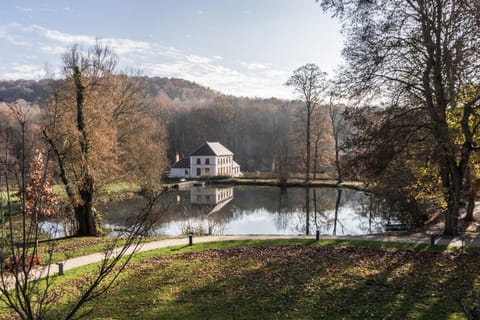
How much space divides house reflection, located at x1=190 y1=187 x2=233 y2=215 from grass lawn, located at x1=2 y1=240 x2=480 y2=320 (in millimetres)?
13542

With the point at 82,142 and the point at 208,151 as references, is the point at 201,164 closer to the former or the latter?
the point at 208,151

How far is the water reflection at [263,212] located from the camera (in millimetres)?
19266

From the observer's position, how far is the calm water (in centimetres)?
1923

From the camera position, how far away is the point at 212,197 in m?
32.2

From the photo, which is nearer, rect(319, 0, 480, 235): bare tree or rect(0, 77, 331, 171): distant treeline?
rect(319, 0, 480, 235): bare tree

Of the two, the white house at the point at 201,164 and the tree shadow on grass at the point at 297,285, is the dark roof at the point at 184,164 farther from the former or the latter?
the tree shadow on grass at the point at 297,285

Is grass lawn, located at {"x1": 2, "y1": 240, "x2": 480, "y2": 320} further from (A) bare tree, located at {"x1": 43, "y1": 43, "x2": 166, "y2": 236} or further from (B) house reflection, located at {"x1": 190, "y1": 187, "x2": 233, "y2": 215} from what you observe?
(B) house reflection, located at {"x1": 190, "y1": 187, "x2": 233, "y2": 215}

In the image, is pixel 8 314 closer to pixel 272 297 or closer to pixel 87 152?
pixel 272 297

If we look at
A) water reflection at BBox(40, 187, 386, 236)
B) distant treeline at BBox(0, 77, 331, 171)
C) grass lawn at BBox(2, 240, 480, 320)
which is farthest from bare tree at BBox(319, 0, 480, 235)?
distant treeline at BBox(0, 77, 331, 171)

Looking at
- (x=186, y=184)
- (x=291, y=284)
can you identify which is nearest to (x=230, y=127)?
(x=186, y=184)

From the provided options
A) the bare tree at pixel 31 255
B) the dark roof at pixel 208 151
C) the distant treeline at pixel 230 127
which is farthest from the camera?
the distant treeline at pixel 230 127

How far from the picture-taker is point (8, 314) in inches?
280

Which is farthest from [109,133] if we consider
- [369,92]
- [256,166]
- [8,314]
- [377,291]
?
[256,166]

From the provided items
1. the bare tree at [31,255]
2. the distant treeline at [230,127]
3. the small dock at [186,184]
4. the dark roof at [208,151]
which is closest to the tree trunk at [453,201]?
the bare tree at [31,255]
